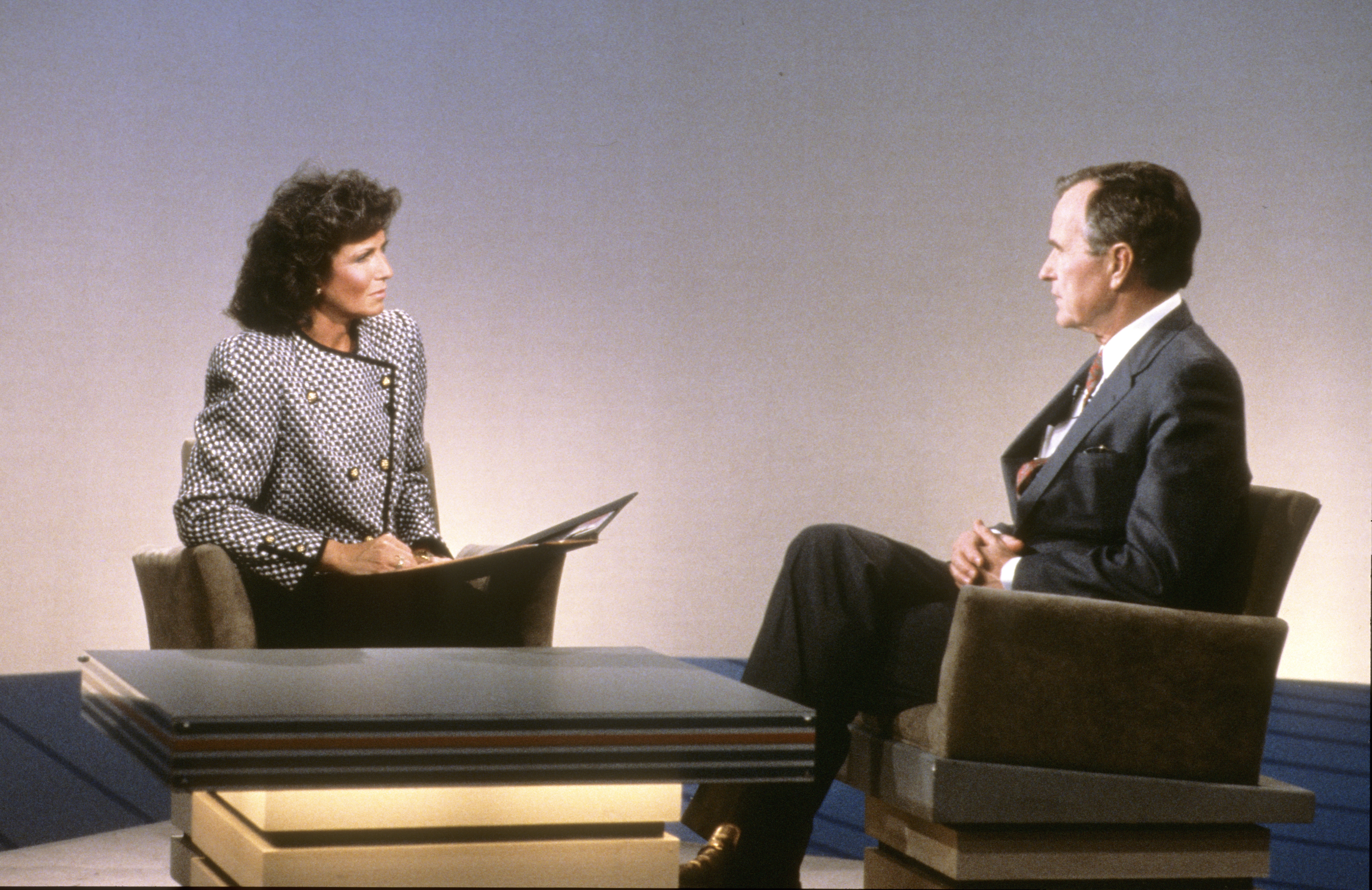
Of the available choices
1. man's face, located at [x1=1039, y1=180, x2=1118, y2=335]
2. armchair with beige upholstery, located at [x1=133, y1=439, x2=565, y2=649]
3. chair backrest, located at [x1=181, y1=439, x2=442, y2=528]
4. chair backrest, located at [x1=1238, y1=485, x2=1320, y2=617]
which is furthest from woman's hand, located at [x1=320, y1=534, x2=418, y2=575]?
chair backrest, located at [x1=1238, y1=485, x2=1320, y2=617]

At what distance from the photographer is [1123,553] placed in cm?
204

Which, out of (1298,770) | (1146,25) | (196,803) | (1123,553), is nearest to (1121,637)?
(1123,553)

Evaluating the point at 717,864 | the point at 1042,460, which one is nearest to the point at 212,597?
the point at 717,864

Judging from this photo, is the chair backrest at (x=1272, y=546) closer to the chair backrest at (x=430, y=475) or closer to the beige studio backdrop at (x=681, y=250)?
the beige studio backdrop at (x=681, y=250)

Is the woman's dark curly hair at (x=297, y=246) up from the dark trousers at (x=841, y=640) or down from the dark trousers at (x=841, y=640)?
up

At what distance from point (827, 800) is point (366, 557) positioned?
60.8 inches

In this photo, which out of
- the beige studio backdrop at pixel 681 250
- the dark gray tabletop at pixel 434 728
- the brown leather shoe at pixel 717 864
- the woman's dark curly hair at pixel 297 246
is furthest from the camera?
the beige studio backdrop at pixel 681 250

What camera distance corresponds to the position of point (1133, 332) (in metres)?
2.32

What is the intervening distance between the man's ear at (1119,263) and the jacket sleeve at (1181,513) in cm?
28

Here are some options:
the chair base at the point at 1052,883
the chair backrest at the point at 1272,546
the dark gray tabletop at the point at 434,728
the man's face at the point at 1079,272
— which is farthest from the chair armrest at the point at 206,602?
the chair backrest at the point at 1272,546

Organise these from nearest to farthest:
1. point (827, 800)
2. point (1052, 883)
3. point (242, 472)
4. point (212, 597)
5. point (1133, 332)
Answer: point (1052, 883)
point (1133, 332)
point (212, 597)
point (242, 472)
point (827, 800)

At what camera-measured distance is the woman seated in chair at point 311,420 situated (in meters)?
2.60

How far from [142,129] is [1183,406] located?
8.71 ft

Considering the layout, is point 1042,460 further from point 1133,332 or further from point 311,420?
point 311,420
